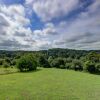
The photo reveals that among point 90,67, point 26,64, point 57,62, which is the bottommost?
point 90,67

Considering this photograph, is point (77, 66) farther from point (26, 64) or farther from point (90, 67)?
point (26, 64)

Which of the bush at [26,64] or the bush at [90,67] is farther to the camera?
the bush at [90,67]

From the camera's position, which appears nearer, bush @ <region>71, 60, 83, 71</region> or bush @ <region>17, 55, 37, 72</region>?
bush @ <region>17, 55, 37, 72</region>

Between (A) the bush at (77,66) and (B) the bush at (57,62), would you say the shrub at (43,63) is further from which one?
(A) the bush at (77,66)

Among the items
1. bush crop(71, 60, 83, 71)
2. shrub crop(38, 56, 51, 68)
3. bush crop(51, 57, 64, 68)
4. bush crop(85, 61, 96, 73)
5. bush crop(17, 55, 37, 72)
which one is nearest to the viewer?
bush crop(17, 55, 37, 72)

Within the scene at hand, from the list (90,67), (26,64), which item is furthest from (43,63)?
(90,67)

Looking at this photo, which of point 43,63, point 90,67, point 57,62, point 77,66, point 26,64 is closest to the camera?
point 26,64

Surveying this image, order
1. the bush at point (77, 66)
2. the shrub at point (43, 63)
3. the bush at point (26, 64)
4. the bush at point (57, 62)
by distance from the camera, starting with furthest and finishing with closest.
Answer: the bush at point (57, 62) < the shrub at point (43, 63) < the bush at point (77, 66) < the bush at point (26, 64)

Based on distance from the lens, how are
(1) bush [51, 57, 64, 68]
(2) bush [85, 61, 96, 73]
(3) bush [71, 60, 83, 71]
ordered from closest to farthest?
(2) bush [85, 61, 96, 73] < (3) bush [71, 60, 83, 71] < (1) bush [51, 57, 64, 68]

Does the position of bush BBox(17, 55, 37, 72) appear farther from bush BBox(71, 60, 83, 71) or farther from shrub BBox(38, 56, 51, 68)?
bush BBox(71, 60, 83, 71)

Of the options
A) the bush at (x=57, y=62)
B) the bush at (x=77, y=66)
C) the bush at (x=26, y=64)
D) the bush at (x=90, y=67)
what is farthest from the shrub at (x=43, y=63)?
the bush at (x=90, y=67)

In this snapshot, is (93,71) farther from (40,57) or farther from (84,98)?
(84,98)

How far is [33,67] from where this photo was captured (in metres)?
69.6

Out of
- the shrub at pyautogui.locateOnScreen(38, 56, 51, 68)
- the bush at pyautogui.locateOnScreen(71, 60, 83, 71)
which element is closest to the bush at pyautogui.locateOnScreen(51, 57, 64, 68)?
the shrub at pyautogui.locateOnScreen(38, 56, 51, 68)
